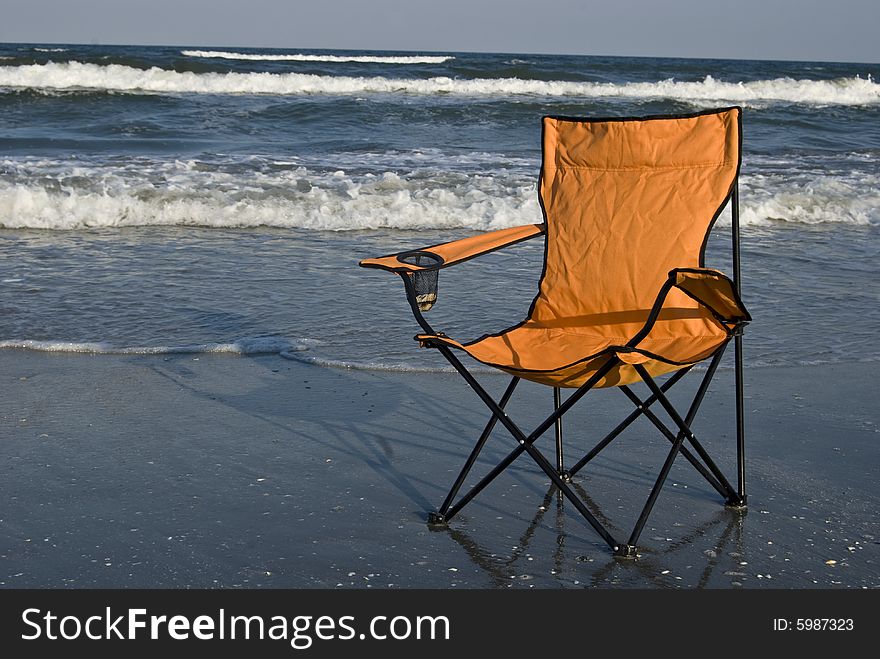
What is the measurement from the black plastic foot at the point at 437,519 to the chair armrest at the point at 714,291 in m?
0.81

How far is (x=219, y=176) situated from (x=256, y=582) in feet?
23.5

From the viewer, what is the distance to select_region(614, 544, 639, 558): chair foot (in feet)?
8.21

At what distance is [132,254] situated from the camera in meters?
6.26

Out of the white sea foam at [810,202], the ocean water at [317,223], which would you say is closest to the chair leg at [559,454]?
the ocean water at [317,223]

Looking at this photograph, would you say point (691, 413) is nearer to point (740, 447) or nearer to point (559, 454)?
point (740, 447)

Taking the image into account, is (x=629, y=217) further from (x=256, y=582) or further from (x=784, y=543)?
(x=256, y=582)

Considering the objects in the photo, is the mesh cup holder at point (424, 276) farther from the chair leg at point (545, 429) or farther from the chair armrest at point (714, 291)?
the chair armrest at point (714, 291)

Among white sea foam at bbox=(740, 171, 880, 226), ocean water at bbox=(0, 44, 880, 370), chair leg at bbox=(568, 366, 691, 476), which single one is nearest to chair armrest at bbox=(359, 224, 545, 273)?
chair leg at bbox=(568, 366, 691, 476)

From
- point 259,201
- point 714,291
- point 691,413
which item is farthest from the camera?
point 259,201

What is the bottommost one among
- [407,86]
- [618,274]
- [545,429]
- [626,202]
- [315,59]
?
[545,429]

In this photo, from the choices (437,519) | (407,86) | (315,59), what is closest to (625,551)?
(437,519)

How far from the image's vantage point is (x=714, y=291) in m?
2.46

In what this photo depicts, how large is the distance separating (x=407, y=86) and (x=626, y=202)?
18.9 meters

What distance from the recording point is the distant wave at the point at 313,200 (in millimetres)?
7449
